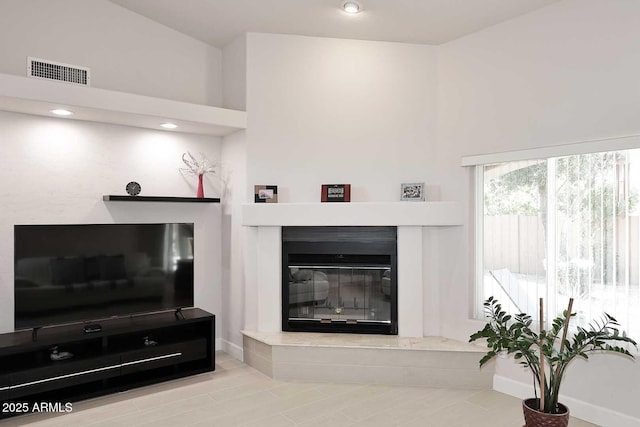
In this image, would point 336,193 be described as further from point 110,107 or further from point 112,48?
point 112,48

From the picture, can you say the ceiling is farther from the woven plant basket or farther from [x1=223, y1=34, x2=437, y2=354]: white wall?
the woven plant basket

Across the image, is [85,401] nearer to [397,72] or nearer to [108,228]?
[108,228]

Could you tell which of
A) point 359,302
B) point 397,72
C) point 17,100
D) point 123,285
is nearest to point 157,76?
point 17,100

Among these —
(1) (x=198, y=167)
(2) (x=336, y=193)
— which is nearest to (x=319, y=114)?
(2) (x=336, y=193)

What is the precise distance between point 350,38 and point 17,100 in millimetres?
2711

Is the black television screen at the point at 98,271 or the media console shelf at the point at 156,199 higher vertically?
the media console shelf at the point at 156,199

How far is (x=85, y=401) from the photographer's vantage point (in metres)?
3.44

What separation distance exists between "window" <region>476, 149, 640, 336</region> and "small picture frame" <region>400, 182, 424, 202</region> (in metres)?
0.49

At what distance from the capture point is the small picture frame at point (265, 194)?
4164 millimetres

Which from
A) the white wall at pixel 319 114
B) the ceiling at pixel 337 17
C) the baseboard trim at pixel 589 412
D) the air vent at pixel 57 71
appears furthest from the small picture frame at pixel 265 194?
the baseboard trim at pixel 589 412

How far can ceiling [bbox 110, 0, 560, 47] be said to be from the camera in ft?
11.5

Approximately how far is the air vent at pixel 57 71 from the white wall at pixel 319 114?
4.50ft

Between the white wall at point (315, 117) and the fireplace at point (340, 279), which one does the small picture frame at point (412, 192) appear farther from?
the fireplace at point (340, 279)

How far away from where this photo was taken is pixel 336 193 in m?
4.15
